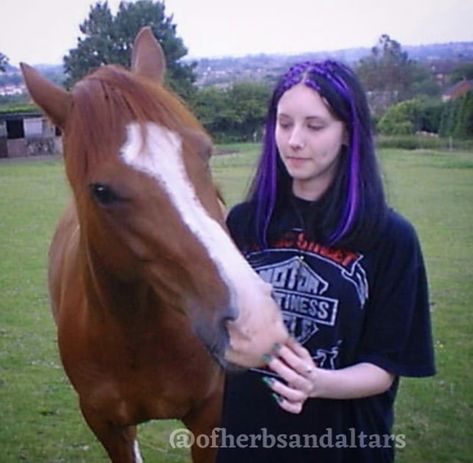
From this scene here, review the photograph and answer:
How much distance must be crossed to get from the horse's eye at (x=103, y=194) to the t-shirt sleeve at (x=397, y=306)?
0.74 m

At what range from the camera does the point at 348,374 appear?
174cm

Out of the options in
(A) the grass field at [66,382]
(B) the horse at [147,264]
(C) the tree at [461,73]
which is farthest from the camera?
(C) the tree at [461,73]

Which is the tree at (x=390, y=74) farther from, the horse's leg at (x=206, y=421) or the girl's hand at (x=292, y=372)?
the girl's hand at (x=292, y=372)

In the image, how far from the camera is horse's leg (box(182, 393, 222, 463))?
2.89 meters

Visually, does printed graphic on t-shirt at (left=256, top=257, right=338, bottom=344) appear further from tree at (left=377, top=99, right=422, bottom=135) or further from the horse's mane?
tree at (left=377, top=99, right=422, bottom=135)

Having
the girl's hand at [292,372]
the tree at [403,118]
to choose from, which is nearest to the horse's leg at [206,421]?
the girl's hand at [292,372]

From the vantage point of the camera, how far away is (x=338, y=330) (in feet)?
6.04

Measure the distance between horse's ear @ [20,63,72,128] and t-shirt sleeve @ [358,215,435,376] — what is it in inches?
42.2

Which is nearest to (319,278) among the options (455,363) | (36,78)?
(36,78)

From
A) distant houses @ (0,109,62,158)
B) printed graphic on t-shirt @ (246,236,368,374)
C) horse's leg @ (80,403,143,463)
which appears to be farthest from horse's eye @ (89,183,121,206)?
distant houses @ (0,109,62,158)

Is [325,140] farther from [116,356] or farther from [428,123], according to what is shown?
[428,123]

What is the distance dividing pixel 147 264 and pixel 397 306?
70 cm

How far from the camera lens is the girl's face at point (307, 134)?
5.87ft

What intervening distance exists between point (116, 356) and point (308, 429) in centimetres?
102
